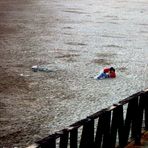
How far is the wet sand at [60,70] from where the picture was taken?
697 cm

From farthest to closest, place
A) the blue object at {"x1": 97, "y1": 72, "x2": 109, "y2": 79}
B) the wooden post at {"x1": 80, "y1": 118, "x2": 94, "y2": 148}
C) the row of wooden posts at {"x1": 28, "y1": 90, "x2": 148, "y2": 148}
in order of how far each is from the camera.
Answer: the blue object at {"x1": 97, "y1": 72, "x2": 109, "y2": 79} → the wooden post at {"x1": 80, "y1": 118, "x2": 94, "y2": 148} → the row of wooden posts at {"x1": 28, "y1": 90, "x2": 148, "y2": 148}

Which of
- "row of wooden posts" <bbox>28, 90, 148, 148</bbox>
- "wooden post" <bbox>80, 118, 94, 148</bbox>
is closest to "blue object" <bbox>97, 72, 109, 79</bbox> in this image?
"row of wooden posts" <bbox>28, 90, 148, 148</bbox>

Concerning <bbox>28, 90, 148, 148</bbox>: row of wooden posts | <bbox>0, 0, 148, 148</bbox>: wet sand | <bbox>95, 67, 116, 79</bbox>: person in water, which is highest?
<bbox>28, 90, 148, 148</bbox>: row of wooden posts

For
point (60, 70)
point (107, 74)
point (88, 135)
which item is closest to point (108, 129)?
point (88, 135)

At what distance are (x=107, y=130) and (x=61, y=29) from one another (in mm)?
13889

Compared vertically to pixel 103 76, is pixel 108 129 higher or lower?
higher

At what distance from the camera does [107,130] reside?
183 inches

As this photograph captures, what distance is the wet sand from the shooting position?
697 centimetres

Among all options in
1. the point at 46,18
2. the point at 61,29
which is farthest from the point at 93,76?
the point at 46,18

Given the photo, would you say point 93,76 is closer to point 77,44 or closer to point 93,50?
point 93,50

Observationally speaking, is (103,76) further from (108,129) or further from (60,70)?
(108,129)

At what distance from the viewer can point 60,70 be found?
1053 centimetres

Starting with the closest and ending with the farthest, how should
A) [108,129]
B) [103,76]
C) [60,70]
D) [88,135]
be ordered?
[88,135], [108,129], [103,76], [60,70]

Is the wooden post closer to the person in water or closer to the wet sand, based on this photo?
the wet sand
